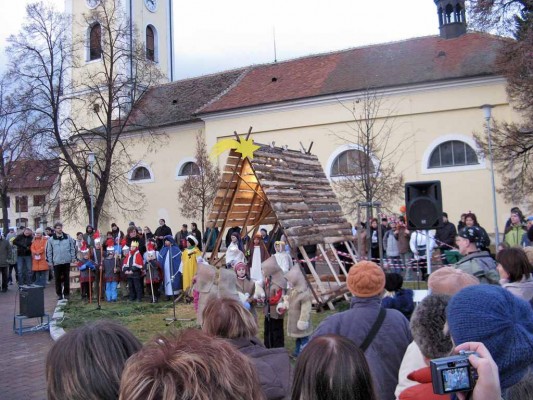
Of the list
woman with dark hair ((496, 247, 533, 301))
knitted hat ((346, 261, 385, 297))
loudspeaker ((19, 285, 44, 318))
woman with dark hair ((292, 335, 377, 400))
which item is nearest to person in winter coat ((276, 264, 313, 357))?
woman with dark hair ((496, 247, 533, 301))

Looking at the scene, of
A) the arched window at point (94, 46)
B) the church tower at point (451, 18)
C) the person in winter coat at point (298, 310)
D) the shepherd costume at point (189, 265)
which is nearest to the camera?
the person in winter coat at point (298, 310)

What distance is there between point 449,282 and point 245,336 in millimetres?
1431

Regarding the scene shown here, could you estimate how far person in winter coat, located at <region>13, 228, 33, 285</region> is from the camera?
15.9 metres

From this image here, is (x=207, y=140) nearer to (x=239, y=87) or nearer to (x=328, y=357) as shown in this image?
(x=239, y=87)

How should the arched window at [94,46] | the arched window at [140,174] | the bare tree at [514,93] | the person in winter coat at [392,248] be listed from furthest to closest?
the arched window at [140,174] → the arched window at [94,46] → the bare tree at [514,93] → the person in winter coat at [392,248]

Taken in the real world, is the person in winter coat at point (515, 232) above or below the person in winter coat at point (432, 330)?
above

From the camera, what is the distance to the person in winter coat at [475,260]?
16.9 ft

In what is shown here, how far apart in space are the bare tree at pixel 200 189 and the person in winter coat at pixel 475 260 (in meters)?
21.8

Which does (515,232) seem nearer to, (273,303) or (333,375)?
(273,303)

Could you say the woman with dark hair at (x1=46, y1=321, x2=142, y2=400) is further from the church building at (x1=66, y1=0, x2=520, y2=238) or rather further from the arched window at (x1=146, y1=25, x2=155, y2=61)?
the arched window at (x1=146, y1=25, x2=155, y2=61)

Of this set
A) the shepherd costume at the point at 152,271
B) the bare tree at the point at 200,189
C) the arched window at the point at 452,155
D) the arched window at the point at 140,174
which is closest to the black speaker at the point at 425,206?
the shepherd costume at the point at 152,271

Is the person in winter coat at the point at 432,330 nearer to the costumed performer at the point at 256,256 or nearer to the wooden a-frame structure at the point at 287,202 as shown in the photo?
the wooden a-frame structure at the point at 287,202

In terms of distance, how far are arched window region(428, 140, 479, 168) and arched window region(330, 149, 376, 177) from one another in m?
2.94

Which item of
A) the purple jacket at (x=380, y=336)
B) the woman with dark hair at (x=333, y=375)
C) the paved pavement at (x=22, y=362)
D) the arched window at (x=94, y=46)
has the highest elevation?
the arched window at (x=94, y=46)
